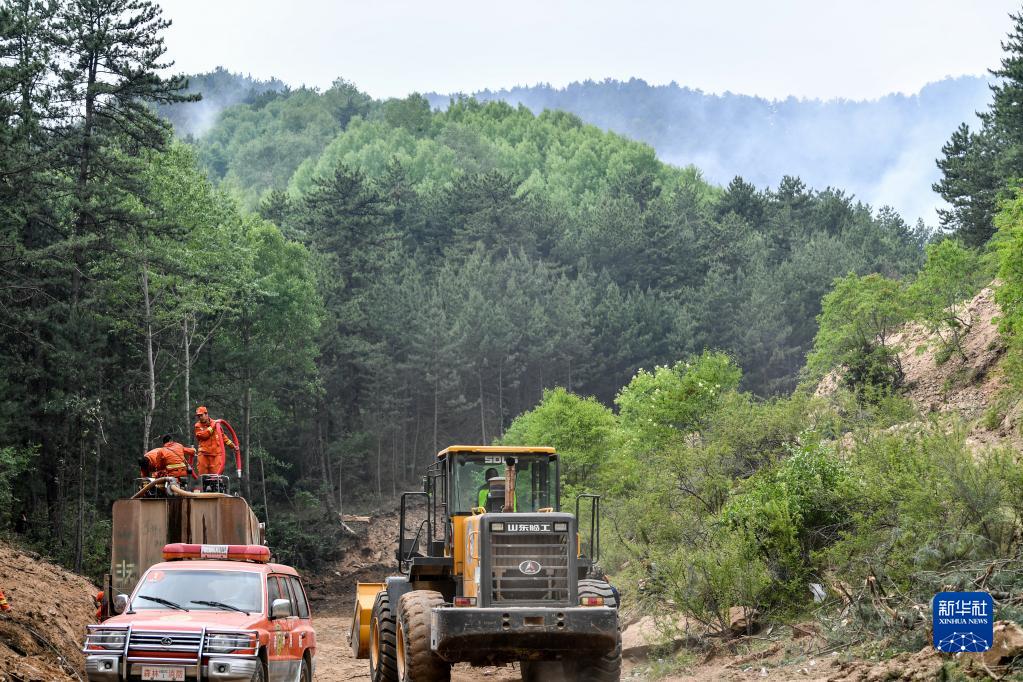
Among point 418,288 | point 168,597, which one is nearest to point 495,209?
point 418,288

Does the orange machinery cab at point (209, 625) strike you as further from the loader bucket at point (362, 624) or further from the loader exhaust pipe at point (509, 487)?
the loader bucket at point (362, 624)

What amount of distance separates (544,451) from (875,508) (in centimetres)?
728

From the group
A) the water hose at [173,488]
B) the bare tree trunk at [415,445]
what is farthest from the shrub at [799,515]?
the bare tree trunk at [415,445]

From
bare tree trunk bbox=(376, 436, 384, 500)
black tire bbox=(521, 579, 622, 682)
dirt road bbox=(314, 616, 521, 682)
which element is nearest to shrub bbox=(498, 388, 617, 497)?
bare tree trunk bbox=(376, 436, 384, 500)

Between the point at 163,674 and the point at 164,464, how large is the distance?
21.9 ft

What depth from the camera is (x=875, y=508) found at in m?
22.3

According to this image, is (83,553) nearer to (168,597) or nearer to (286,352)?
(286,352)

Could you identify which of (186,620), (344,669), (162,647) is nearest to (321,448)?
(344,669)

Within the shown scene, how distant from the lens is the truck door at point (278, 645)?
14594mm

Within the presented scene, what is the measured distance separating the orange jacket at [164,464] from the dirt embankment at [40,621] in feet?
9.73

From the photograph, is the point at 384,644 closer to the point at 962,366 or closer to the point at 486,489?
the point at 486,489

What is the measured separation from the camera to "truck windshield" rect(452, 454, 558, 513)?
17.8m

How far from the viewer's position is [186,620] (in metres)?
13.9

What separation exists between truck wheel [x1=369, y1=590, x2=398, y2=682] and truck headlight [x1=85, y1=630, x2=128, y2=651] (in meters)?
4.27
